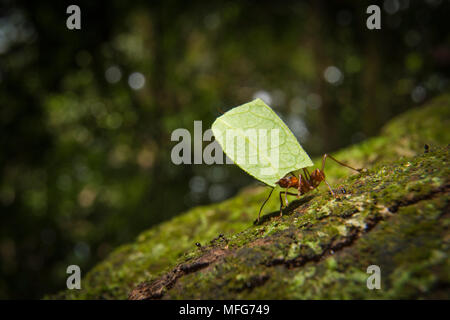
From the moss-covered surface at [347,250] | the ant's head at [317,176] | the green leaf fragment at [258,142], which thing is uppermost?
the green leaf fragment at [258,142]

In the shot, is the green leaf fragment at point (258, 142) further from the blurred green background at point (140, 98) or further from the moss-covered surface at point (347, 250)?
the blurred green background at point (140, 98)

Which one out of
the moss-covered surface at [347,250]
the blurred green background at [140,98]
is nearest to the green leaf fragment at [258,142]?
the moss-covered surface at [347,250]

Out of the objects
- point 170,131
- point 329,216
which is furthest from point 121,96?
point 329,216

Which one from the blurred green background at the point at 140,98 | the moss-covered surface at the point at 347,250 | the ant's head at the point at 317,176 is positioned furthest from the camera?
the blurred green background at the point at 140,98

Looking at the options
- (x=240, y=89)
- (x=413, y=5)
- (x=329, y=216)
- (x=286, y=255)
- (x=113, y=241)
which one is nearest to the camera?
(x=286, y=255)
